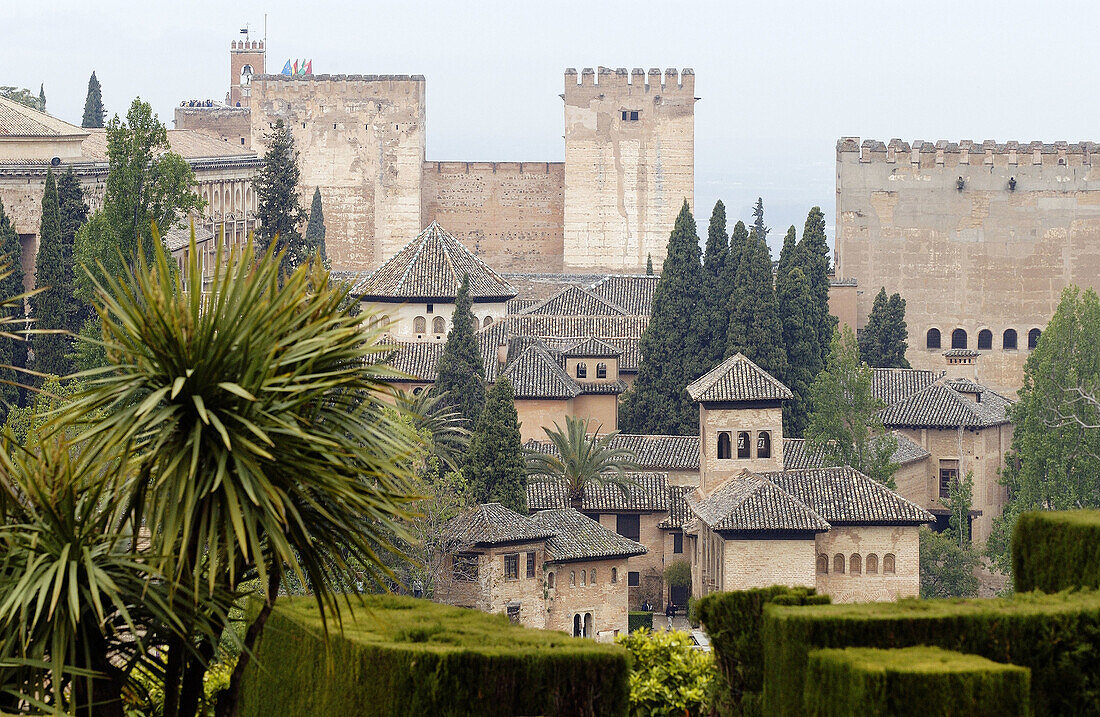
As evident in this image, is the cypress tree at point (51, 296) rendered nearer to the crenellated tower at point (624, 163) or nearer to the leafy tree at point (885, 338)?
the leafy tree at point (885, 338)

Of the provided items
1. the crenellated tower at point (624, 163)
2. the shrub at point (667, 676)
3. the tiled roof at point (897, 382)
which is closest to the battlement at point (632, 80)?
the crenellated tower at point (624, 163)

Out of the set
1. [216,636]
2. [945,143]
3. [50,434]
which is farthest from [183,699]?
[945,143]

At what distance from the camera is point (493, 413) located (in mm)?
40812

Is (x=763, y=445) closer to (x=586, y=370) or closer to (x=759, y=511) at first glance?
(x=759, y=511)

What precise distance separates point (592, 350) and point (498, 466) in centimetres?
1215

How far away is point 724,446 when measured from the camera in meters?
42.5

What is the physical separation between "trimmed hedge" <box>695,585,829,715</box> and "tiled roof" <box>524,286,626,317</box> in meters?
42.8

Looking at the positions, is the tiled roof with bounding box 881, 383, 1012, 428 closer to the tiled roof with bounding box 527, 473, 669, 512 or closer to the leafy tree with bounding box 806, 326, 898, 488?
the leafy tree with bounding box 806, 326, 898, 488

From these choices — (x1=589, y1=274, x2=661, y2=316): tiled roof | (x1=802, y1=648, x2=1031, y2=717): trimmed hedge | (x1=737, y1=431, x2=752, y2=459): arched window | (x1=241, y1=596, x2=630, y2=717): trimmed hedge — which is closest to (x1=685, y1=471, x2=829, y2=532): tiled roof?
(x1=737, y1=431, x2=752, y2=459): arched window

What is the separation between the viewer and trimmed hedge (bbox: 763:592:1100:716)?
11.7 m

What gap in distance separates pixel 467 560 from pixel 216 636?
24341 mm

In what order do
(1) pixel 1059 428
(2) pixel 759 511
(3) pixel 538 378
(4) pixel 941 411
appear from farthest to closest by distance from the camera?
(4) pixel 941 411 < (3) pixel 538 378 < (1) pixel 1059 428 < (2) pixel 759 511

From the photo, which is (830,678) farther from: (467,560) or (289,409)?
(467,560)

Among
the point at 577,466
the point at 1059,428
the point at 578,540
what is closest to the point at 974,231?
the point at 1059,428
